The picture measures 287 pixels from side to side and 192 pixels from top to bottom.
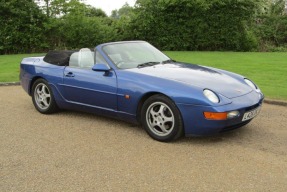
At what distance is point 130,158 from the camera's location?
4.41 metres

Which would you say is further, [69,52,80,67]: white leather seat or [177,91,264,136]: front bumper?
[69,52,80,67]: white leather seat

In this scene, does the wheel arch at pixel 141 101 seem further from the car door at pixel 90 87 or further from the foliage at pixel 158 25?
the foliage at pixel 158 25

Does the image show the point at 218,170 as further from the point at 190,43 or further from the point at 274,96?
the point at 190,43

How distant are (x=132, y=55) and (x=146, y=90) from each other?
1.05 meters

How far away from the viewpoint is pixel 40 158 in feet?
14.6

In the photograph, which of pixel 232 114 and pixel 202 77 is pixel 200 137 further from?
pixel 202 77

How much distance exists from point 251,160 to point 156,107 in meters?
1.40

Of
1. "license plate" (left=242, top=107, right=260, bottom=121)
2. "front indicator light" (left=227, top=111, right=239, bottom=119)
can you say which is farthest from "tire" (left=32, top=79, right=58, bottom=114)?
"license plate" (left=242, top=107, right=260, bottom=121)

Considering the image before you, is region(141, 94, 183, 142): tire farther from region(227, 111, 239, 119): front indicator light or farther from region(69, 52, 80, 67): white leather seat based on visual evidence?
region(69, 52, 80, 67): white leather seat

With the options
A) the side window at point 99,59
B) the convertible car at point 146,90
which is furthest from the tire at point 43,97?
the side window at point 99,59

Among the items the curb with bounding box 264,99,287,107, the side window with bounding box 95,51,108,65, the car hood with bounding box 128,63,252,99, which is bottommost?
the curb with bounding box 264,99,287,107

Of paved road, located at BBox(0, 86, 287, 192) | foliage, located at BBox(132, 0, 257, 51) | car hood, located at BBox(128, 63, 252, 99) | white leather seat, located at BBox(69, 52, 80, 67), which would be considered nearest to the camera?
paved road, located at BBox(0, 86, 287, 192)

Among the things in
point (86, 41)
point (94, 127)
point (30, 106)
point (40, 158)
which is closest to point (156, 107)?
point (94, 127)

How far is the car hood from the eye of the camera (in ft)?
16.0
